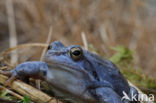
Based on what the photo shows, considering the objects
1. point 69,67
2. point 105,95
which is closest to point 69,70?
point 69,67

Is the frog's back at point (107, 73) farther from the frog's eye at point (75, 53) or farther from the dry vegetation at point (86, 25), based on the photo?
the dry vegetation at point (86, 25)

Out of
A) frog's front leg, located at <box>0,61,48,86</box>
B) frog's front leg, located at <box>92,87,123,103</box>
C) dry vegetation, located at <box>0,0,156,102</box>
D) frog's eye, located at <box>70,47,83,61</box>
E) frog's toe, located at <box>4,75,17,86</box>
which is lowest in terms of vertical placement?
frog's front leg, located at <box>92,87,123,103</box>

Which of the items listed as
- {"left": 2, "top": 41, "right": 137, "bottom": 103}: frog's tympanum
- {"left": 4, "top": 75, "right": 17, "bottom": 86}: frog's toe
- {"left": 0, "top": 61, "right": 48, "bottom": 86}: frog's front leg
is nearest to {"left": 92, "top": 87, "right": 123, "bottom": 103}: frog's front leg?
{"left": 2, "top": 41, "right": 137, "bottom": 103}: frog's tympanum

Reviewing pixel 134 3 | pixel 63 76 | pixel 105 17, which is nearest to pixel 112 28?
pixel 105 17

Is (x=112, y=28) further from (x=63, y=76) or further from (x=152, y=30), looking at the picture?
(x=63, y=76)

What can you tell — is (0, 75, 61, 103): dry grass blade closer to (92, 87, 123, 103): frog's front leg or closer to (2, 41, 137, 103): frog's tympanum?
(2, 41, 137, 103): frog's tympanum

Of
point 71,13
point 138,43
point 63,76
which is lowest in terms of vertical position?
point 63,76
